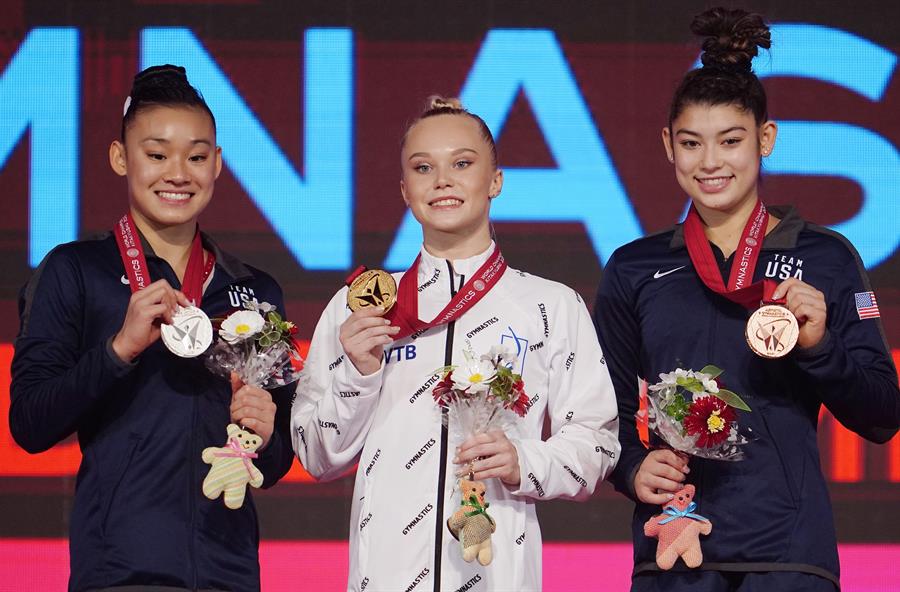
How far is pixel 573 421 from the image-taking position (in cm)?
327

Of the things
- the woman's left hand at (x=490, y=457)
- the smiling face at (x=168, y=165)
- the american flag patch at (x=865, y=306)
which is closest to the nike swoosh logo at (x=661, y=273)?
the american flag patch at (x=865, y=306)

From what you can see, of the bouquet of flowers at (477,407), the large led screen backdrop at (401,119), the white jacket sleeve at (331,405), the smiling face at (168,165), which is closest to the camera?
the bouquet of flowers at (477,407)

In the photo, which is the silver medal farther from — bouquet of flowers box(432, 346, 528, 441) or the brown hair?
the brown hair

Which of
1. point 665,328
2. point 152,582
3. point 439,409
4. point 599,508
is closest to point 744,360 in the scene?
point 665,328

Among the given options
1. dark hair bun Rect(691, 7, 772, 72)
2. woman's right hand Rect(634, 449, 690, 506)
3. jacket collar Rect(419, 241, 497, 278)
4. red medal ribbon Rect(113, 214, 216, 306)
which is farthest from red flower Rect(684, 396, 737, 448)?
red medal ribbon Rect(113, 214, 216, 306)

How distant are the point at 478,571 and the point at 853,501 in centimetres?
286

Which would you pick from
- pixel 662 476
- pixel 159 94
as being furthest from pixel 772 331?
pixel 159 94

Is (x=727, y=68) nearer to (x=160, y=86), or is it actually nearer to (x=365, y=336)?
(x=365, y=336)

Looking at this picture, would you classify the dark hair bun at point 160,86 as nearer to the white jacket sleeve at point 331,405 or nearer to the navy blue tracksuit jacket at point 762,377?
the white jacket sleeve at point 331,405

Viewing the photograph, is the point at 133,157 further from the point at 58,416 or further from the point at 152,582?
the point at 152,582

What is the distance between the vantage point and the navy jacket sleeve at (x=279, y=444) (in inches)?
131

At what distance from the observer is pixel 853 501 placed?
5.41 meters

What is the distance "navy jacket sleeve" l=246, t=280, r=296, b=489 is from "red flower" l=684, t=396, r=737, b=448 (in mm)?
1068

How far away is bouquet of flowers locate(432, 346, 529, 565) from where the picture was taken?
2.97 metres
